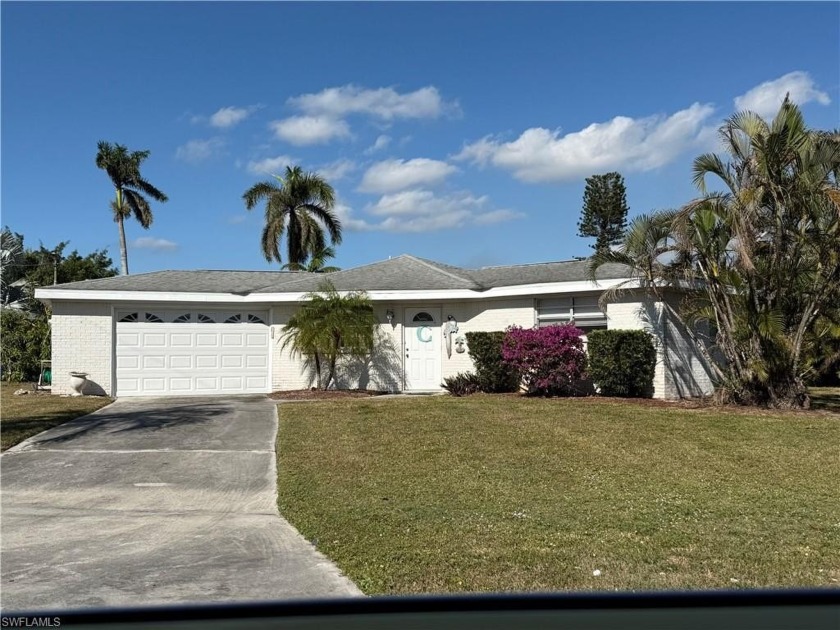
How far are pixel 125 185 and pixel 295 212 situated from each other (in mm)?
9091

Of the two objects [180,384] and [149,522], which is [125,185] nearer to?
[180,384]

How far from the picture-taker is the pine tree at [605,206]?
46594 mm

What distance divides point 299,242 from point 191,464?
24.5m

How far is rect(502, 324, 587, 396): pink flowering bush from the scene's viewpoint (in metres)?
16.4

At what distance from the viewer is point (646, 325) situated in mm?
16953

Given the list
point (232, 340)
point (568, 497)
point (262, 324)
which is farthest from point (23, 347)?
point (568, 497)

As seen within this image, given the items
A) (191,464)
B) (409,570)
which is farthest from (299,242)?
(409,570)

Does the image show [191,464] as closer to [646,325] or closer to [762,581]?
[762,581]

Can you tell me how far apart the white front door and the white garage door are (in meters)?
3.85

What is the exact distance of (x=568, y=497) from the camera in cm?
776

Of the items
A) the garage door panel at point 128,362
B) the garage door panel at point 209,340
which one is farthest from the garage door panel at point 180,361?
the garage door panel at point 128,362

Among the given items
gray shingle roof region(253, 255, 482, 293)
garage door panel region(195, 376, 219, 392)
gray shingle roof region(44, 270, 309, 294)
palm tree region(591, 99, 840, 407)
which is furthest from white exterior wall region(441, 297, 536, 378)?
garage door panel region(195, 376, 219, 392)

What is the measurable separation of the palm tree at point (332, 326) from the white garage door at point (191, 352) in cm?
130

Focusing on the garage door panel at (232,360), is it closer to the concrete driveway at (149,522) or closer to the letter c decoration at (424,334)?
the letter c decoration at (424,334)
